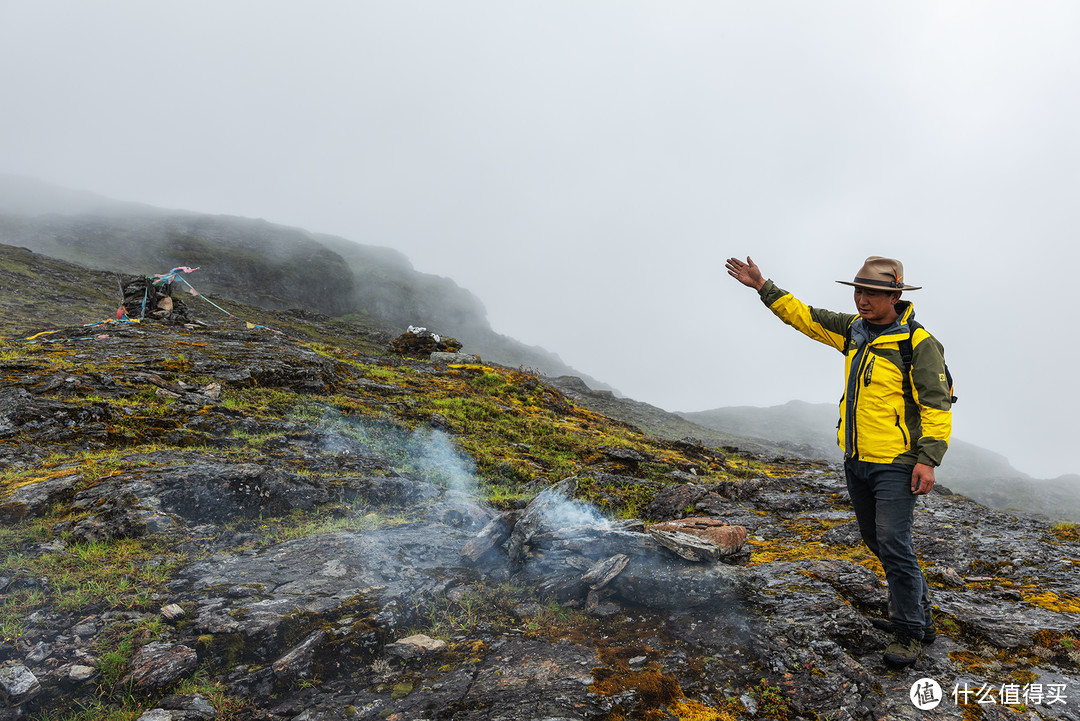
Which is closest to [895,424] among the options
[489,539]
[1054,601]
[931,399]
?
[931,399]

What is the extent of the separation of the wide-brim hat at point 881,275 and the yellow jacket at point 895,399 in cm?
31

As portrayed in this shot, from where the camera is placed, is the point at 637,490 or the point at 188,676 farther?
the point at 637,490

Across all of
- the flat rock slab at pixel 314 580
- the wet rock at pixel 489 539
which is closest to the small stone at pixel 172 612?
the flat rock slab at pixel 314 580

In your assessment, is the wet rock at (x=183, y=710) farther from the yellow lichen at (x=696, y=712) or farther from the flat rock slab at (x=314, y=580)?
the yellow lichen at (x=696, y=712)

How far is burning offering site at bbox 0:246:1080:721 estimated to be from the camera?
3465 millimetres

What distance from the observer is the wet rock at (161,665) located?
3.41 metres

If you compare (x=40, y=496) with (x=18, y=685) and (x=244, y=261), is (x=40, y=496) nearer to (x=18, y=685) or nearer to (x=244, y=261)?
(x=18, y=685)

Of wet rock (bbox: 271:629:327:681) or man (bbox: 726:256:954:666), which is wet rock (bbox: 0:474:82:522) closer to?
wet rock (bbox: 271:629:327:681)

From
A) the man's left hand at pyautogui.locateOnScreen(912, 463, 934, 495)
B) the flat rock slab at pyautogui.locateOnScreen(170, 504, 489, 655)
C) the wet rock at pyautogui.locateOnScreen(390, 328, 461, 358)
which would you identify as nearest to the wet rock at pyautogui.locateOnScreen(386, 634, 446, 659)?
the flat rock slab at pyautogui.locateOnScreen(170, 504, 489, 655)

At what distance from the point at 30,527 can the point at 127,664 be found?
10.3 feet

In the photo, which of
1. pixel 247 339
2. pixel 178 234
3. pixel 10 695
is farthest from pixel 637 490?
pixel 178 234

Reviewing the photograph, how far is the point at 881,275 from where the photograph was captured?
4.18 m

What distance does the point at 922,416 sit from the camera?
3861 mm

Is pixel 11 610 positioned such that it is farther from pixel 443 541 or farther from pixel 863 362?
pixel 863 362
